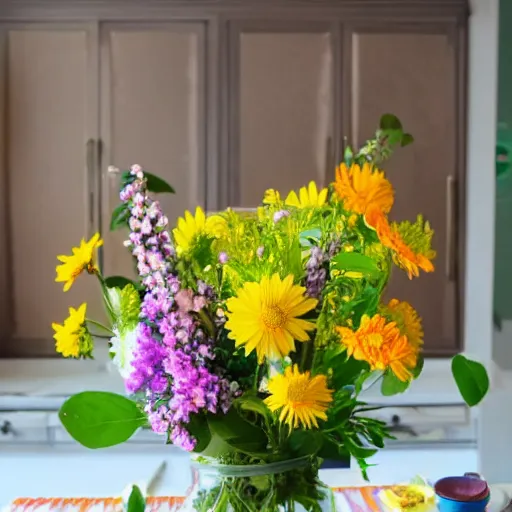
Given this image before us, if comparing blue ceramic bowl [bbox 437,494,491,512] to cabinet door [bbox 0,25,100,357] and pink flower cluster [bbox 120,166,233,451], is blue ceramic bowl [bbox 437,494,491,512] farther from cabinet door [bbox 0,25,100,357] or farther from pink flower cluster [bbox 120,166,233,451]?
cabinet door [bbox 0,25,100,357]

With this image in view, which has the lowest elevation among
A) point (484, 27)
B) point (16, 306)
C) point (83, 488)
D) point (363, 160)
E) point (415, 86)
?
point (83, 488)

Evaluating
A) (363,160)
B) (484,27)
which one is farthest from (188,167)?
(363,160)

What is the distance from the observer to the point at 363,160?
73 centimetres

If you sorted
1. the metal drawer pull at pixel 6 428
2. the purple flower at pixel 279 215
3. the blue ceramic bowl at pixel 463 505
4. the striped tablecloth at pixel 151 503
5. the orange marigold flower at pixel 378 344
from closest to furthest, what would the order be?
the orange marigold flower at pixel 378 344 < the purple flower at pixel 279 215 < the blue ceramic bowl at pixel 463 505 < the striped tablecloth at pixel 151 503 < the metal drawer pull at pixel 6 428

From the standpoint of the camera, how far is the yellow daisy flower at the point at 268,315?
62cm

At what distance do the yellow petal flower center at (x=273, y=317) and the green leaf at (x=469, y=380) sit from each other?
209 mm

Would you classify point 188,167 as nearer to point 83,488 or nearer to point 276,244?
point 83,488

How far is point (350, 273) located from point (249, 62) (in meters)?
1.79

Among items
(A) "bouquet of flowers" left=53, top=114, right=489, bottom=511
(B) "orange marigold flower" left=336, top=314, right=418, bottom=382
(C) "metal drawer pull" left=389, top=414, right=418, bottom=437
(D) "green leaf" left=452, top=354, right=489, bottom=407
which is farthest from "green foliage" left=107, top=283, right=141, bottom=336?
(C) "metal drawer pull" left=389, top=414, right=418, bottom=437

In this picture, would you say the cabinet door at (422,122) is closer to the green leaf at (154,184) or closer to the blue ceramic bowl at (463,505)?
the blue ceramic bowl at (463,505)

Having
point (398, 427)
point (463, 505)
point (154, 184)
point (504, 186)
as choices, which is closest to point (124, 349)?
point (154, 184)

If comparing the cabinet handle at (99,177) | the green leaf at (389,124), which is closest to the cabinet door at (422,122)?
the cabinet handle at (99,177)

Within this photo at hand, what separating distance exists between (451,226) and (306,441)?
1840 mm

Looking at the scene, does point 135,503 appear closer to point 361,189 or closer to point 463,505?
point 361,189
